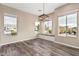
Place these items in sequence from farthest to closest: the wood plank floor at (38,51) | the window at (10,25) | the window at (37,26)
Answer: the window at (37,26) < the window at (10,25) < the wood plank floor at (38,51)

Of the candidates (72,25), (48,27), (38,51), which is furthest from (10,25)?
(72,25)

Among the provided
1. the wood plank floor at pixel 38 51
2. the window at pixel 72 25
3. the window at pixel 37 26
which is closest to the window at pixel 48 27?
the window at pixel 37 26

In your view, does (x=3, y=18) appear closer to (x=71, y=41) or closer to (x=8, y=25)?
(x=8, y=25)

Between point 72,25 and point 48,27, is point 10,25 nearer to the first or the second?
point 48,27

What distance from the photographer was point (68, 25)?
5.47 metres

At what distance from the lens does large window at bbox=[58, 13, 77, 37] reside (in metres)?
4.97

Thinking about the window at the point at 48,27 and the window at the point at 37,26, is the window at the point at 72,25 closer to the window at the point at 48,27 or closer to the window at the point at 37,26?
the window at the point at 48,27

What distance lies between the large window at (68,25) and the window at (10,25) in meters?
3.67

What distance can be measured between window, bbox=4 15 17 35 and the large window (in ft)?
12.0

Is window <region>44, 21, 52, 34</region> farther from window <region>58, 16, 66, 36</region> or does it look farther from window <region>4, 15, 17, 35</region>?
window <region>4, 15, 17, 35</region>

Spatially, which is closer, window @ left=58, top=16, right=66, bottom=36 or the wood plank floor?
the wood plank floor

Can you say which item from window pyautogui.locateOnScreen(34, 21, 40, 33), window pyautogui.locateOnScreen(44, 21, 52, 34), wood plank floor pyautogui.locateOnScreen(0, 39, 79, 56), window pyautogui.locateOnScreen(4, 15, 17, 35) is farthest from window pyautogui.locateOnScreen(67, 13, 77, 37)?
window pyautogui.locateOnScreen(34, 21, 40, 33)

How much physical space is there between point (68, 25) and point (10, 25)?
4377 millimetres

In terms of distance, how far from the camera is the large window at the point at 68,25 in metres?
4.97
